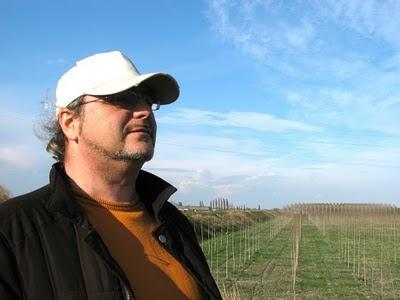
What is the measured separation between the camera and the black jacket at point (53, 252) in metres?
1.63

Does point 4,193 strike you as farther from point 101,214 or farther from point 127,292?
point 127,292

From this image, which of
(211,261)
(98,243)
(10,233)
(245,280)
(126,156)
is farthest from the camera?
(211,261)

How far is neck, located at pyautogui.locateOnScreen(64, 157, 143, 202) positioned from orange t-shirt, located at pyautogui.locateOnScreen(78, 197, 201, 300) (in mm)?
38

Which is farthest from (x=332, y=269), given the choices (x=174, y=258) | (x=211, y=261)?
(x=174, y=258)

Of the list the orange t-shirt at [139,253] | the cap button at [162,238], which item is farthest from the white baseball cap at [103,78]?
the cap button at [162,238]

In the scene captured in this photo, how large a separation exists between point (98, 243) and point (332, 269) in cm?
1671

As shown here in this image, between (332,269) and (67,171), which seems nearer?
(67,171)

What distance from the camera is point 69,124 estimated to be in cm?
210

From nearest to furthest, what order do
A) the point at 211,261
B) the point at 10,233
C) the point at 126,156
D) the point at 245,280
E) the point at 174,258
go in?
the point at 10,233 → the point at 126,156 → the point at 174,258 → the point at 245,280 → the point at 211,261

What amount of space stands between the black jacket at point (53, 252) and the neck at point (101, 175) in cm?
8

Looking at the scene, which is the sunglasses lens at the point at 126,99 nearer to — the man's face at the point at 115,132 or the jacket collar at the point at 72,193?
the man's face at the point at 115,132

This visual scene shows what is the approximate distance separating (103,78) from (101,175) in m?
0.36

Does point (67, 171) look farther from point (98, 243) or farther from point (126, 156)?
point (98, 243)

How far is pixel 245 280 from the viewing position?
14289 millimetres
